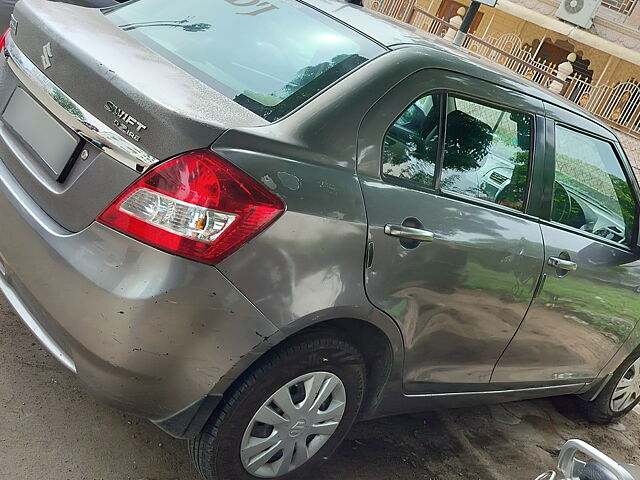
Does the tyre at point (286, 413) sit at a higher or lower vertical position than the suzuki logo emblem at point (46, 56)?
lower

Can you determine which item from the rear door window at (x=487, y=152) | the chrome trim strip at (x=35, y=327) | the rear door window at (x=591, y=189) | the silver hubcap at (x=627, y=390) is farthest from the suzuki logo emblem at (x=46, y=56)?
the silver hubcap at (x=627, y=390)

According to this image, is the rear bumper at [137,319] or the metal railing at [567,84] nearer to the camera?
the rear bumper at [137,319]

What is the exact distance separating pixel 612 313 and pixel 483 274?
4.01ft

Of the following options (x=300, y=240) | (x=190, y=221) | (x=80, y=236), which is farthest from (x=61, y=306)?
(x=300, y=240)

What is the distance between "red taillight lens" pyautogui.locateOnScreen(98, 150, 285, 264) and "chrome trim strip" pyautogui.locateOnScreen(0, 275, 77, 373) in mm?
504

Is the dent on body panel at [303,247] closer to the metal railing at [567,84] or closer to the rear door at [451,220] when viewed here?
the rear door at [451,220]

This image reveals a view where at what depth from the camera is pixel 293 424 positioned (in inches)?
93.6

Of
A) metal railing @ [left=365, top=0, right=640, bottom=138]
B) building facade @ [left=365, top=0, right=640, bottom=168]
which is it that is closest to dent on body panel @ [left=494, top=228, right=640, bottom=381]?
building facade @ [left=365, top=0, right=640, bottom=168]

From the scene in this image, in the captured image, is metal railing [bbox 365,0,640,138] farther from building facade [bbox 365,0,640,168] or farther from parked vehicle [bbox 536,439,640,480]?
parked vehicle [bbox 536,439,640,480]

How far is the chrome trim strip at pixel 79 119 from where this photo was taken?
1982mm

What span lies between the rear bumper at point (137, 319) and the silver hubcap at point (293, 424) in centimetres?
30

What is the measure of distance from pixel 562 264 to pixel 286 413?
1520 mm

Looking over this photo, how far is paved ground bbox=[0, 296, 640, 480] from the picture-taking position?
2.45 metres

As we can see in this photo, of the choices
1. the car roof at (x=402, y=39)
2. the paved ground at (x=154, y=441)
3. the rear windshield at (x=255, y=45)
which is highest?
the car roof at (x=402, y=39)
